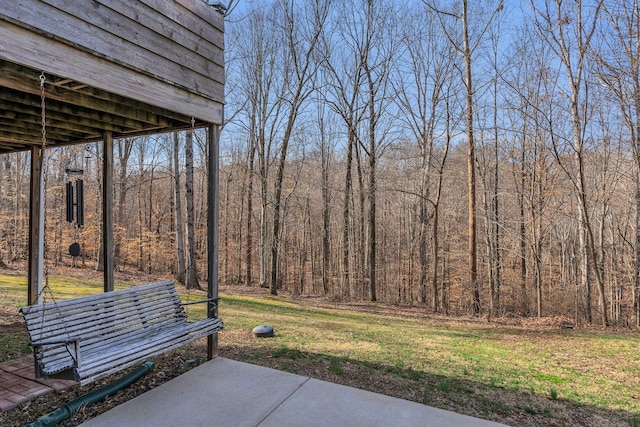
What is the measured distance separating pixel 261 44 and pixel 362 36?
12.6 feet

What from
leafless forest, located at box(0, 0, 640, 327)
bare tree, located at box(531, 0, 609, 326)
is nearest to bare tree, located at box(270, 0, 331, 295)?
leafless forest, located at box(0, 0, 640, 327)

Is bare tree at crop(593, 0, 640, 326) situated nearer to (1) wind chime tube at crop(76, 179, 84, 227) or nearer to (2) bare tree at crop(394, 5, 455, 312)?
(2) bare tree at crop(394, 5, 455, 312)

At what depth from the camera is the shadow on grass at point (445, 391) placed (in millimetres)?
3014

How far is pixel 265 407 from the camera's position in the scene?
2742mm

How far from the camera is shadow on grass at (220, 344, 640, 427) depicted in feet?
9.89

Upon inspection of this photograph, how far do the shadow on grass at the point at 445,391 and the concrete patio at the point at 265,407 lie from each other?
0.33 metres

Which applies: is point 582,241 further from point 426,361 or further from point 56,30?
point 56,30

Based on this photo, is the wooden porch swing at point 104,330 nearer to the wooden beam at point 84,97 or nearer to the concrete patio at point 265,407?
the wooden beam at point 84,97

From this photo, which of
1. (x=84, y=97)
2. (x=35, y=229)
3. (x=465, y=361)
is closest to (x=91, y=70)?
(x=84, y=97)

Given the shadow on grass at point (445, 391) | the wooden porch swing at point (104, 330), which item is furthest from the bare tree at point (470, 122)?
the wooden porch swing at point (104, 330)

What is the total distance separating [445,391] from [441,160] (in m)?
9.62

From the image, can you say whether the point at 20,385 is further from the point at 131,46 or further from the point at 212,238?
the point at 131,46

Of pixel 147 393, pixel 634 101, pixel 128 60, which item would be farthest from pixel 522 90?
pixel 147 393

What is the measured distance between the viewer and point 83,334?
2.70 m
